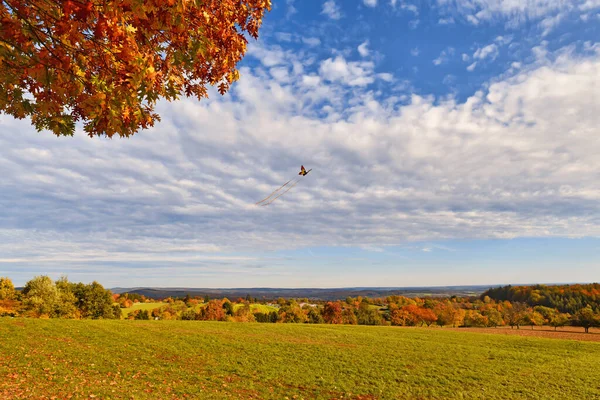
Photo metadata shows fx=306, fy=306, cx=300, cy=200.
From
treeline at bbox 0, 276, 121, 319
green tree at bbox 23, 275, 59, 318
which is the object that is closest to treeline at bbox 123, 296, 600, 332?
treeline at bbox 0, 276, 121, 319

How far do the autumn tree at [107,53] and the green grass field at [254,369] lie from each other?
11.4 meters

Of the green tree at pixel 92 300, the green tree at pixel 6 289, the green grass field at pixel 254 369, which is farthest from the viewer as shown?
the green tree at pixel 92 300

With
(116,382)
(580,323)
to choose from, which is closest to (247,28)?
A: (116,382)

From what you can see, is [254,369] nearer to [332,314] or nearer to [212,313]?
[332,314]

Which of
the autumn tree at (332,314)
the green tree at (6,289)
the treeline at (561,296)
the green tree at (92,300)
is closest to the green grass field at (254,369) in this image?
the green tree at (6,289)

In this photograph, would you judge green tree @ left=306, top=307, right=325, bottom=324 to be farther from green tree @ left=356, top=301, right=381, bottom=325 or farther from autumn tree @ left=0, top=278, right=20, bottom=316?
autumn tree @ left=0, top=278, right=20, bottom=316

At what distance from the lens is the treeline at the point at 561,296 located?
5282 inches

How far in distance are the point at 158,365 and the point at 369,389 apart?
11.8 meters

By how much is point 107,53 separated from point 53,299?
61076mm

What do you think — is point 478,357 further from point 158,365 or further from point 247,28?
point 247,28

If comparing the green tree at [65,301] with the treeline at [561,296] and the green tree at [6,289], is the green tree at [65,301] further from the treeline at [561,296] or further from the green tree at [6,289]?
the treeline at [561,296]

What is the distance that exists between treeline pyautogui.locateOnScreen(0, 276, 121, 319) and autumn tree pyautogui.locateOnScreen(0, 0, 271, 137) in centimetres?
5819

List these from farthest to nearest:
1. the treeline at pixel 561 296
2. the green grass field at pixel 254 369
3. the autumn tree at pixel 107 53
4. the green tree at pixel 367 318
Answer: the treeline at pixel 561 296 → the green tree at pixel 367 318 → the green grass field at pixel 254 369 → the autumn tree at pixel 107 53

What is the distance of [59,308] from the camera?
5047 cm
